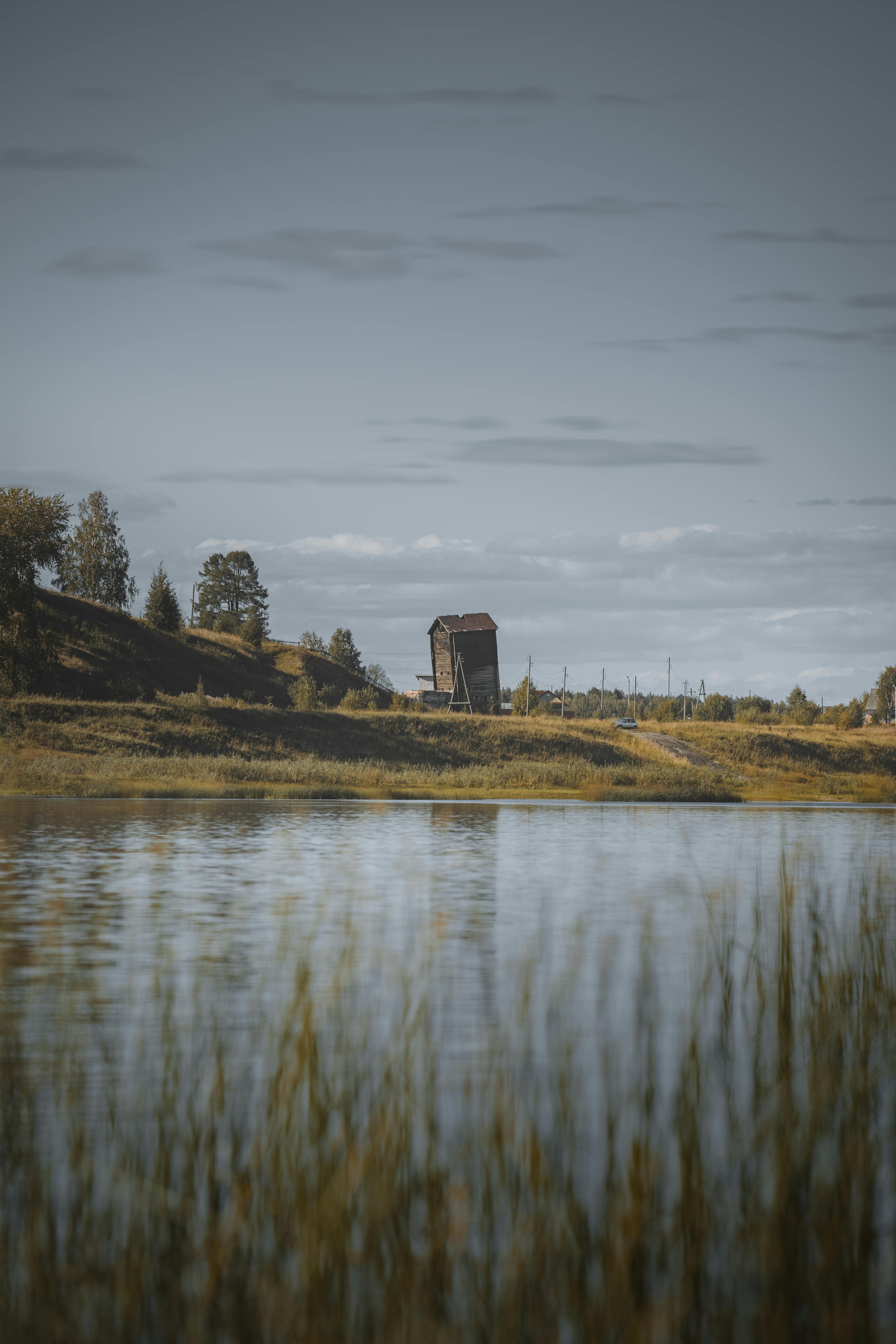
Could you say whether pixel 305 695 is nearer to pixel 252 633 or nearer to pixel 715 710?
pixel 252 633

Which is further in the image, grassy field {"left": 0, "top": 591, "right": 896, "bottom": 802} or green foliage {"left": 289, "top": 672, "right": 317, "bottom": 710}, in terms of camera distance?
green foliage {"left": 289, "top": 672, "right": 317, "bottom": 710}

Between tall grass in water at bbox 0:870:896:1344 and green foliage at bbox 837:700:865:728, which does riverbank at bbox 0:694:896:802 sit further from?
tall grass in water at bbox 0:870:896:1344

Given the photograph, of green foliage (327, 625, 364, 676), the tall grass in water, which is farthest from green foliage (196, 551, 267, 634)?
the tall grass in water

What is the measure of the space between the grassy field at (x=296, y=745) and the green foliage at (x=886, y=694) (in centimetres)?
7804

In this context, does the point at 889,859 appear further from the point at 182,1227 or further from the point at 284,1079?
the point at 182,1227

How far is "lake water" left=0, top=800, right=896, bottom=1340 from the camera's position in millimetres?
4430

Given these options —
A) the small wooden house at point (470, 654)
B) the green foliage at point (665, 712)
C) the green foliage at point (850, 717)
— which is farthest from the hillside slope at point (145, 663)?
the green foliage at point (850, 717)

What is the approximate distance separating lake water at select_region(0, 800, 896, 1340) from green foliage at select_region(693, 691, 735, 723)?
359 ft

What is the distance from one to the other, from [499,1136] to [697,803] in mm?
42578

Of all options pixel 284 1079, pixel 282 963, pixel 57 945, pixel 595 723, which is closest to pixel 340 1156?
pixel 284 1079

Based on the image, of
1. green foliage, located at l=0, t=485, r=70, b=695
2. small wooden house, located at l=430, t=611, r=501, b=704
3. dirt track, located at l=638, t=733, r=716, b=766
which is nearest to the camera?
green foliage, located at l=0, t=485, r=70, b=695

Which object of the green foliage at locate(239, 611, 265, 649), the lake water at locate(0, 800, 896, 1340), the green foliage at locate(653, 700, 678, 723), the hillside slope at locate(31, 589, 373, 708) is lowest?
the lake water at locate(0, 800, 896, 1340)

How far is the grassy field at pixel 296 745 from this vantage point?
47.4 meters

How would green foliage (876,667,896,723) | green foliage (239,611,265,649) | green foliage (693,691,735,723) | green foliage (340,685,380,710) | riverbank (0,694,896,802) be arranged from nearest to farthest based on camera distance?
riverbank (0,694,896,802) < green foliage (340,685,380,710) < green foliage (239,611,265,649) < green foliage (693,691,735,723) < green foliage (876,667,896,723)
